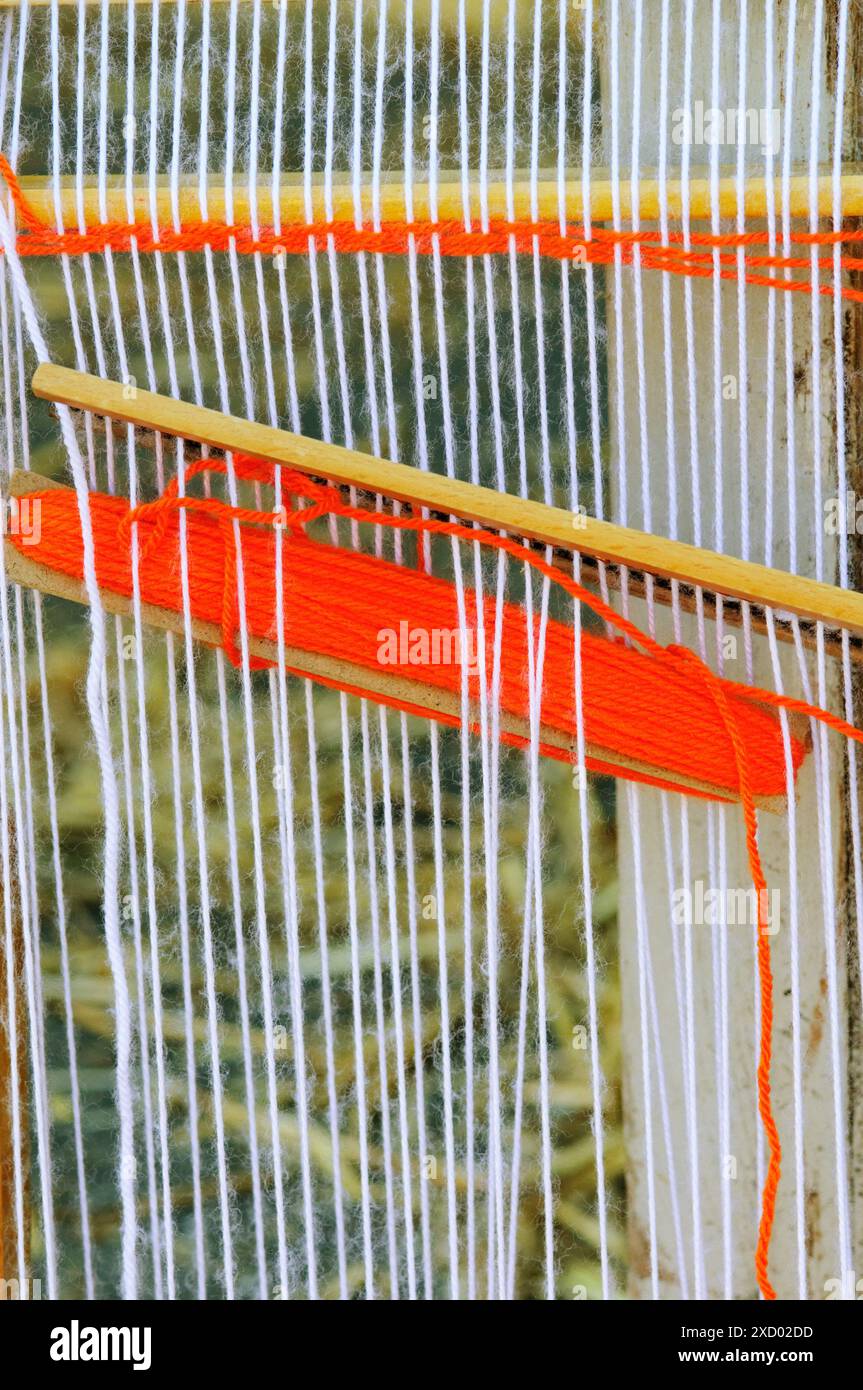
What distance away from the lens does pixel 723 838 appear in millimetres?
1126

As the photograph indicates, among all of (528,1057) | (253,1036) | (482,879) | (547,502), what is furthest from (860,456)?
(253,1036)

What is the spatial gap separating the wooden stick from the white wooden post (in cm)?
4

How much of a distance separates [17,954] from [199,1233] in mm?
267

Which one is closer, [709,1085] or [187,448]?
[187,448]

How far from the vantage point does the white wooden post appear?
1.12m

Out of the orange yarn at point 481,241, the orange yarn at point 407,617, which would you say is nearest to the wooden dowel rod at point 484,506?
the orange yarn at point 407,617

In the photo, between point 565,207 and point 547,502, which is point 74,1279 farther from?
point 565,207

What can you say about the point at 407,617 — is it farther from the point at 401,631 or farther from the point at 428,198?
the point at 428,198

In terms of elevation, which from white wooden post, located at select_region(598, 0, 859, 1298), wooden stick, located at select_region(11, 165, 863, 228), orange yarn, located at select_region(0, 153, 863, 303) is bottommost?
white wooden post, located at select_region(598, 0, 859, 1298)

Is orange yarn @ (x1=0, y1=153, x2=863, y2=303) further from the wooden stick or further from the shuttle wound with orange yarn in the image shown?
the shuttle wound with orange yarn

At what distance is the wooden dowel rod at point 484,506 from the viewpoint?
40.2 inches

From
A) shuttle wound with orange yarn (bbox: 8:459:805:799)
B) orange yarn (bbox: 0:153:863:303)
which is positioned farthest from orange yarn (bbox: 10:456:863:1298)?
orange yarn (bbox: 0:153:863:303)

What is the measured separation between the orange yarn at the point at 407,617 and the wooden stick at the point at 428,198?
0.20m
